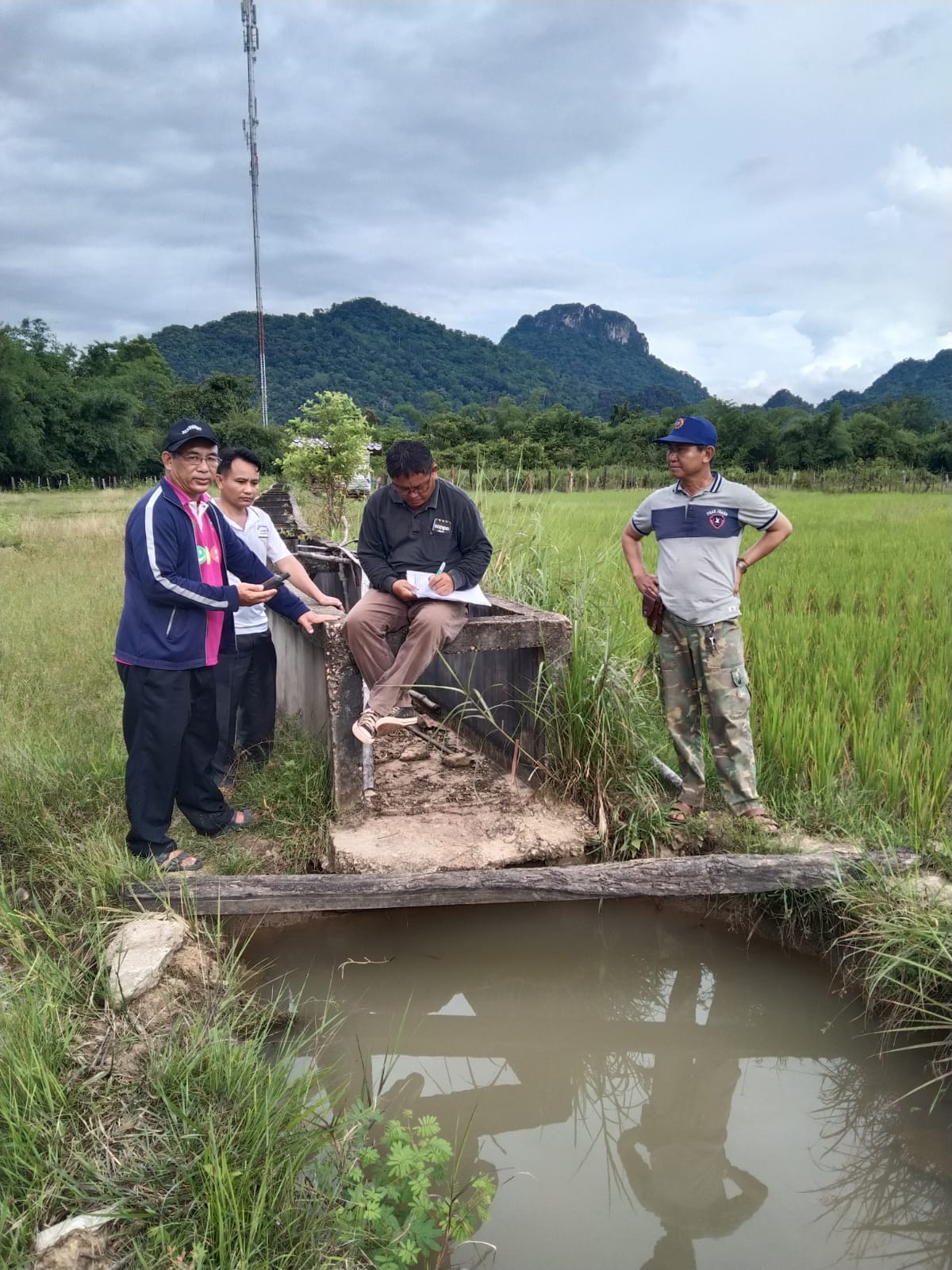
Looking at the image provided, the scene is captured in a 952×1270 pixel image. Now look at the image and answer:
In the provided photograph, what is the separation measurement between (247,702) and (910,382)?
81034 mm

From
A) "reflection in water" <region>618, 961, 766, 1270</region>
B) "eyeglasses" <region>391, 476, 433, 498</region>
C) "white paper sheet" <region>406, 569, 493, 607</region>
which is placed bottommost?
"reflection in water" <region>618, 961, 766, 1270</region>

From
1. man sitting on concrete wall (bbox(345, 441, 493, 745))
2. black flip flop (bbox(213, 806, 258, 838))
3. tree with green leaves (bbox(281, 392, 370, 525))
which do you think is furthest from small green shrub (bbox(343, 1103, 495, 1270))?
tree with green leaves (bbox(281, 392, 370, 525))

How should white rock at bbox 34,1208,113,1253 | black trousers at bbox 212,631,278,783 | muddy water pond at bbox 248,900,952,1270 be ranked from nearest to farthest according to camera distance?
white rock at bbox 34,1208,113,1253 → muddy water pond at bbox 248,900,952,1270 → black trousers at bbox 212,631,278,783

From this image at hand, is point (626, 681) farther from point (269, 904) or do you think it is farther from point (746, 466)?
point (746, 466)

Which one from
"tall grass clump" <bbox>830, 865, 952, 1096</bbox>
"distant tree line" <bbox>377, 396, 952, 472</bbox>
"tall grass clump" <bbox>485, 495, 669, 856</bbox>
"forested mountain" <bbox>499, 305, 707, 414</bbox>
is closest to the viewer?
"tall grass clump" <bbox>830, 865, 952, 1096</bbox>

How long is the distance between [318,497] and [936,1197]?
16.3m

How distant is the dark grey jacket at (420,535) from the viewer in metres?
3.89

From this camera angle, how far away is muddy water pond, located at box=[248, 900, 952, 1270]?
217 cm

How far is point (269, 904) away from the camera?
3.07m

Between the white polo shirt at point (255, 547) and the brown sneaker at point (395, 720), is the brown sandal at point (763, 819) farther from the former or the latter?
the white polo shirt at point (255, 547)

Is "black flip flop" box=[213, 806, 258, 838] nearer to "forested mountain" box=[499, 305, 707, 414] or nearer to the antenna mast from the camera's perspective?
the antenna mast

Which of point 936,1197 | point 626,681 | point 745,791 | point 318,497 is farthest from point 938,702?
point 318,497

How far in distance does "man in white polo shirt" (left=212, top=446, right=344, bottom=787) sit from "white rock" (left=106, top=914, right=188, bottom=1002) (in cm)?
97

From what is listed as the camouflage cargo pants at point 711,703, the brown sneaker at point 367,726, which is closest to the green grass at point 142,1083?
the brown sneaker at point 367,726
